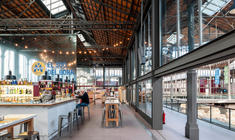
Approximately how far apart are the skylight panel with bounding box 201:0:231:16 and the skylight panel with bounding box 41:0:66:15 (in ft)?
39.8

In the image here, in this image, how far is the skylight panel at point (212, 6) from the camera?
2811 mm

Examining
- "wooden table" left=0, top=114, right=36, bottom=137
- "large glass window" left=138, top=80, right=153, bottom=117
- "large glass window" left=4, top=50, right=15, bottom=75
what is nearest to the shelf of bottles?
"large glass window" left=4, top=50, right=15, bottom=75

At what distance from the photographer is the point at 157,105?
6.69 m

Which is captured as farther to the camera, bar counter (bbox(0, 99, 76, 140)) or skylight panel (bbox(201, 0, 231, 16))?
bar counter (bbox(0, 99, 76, 140))

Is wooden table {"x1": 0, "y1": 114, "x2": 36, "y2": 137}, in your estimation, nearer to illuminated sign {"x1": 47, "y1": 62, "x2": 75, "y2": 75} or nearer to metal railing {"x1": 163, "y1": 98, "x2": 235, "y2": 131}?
illuminated sign {"x1": 47, "y1": 62, "x2": 75, "y2": 75}

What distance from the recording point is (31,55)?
34.5 ft

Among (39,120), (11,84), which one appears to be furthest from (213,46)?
(11,84)

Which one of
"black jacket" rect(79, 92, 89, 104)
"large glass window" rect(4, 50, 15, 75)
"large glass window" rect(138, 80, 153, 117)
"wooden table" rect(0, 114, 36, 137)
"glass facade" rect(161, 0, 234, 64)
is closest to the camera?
"glass facade" rect(161, 0, 234, 64)

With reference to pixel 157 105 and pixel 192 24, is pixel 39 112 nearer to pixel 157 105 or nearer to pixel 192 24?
pixel 157 105

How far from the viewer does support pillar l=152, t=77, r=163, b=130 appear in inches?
261

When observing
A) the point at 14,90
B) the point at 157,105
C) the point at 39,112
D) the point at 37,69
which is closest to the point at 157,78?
the point at 157,105

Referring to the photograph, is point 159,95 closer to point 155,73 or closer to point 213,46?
point 155,73

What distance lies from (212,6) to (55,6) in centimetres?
1360

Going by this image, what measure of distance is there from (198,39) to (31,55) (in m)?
9.68
